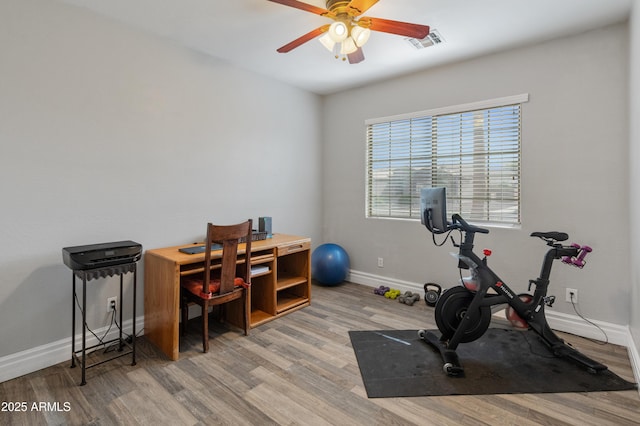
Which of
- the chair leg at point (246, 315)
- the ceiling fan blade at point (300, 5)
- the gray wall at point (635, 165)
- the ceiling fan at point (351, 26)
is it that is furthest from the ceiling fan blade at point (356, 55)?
the chair leg at point (246, 315)

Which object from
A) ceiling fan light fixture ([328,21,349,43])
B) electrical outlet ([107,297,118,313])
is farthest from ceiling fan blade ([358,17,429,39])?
electrical outlet ([107,297,118,313])

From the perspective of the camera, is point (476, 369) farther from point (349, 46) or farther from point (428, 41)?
point (428, 41)

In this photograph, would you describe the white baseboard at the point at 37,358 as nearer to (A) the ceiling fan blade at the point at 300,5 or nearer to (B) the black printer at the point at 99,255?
(B) the black printer at the point at 99,255

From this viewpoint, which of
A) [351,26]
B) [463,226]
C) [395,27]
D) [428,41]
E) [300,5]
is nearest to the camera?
[300,5]

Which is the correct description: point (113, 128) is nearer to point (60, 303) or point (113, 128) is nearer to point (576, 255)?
point (60, 303)

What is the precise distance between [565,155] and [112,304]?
13.8ft

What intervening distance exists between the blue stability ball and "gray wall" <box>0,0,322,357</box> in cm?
111

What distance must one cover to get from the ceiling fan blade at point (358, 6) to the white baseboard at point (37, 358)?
10.3 ft

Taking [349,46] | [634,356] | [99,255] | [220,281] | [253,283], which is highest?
[349,46]

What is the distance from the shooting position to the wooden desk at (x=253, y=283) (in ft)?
8.16

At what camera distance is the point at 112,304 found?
107 inches

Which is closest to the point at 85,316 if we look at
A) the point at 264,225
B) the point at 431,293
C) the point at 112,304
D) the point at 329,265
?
the point at 112,304

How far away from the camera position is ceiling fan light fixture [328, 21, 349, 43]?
2.19m

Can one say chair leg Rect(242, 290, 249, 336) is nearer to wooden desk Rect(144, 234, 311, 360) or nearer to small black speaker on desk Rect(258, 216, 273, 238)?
wooden desk Rect(144, 234, 311, 360)
